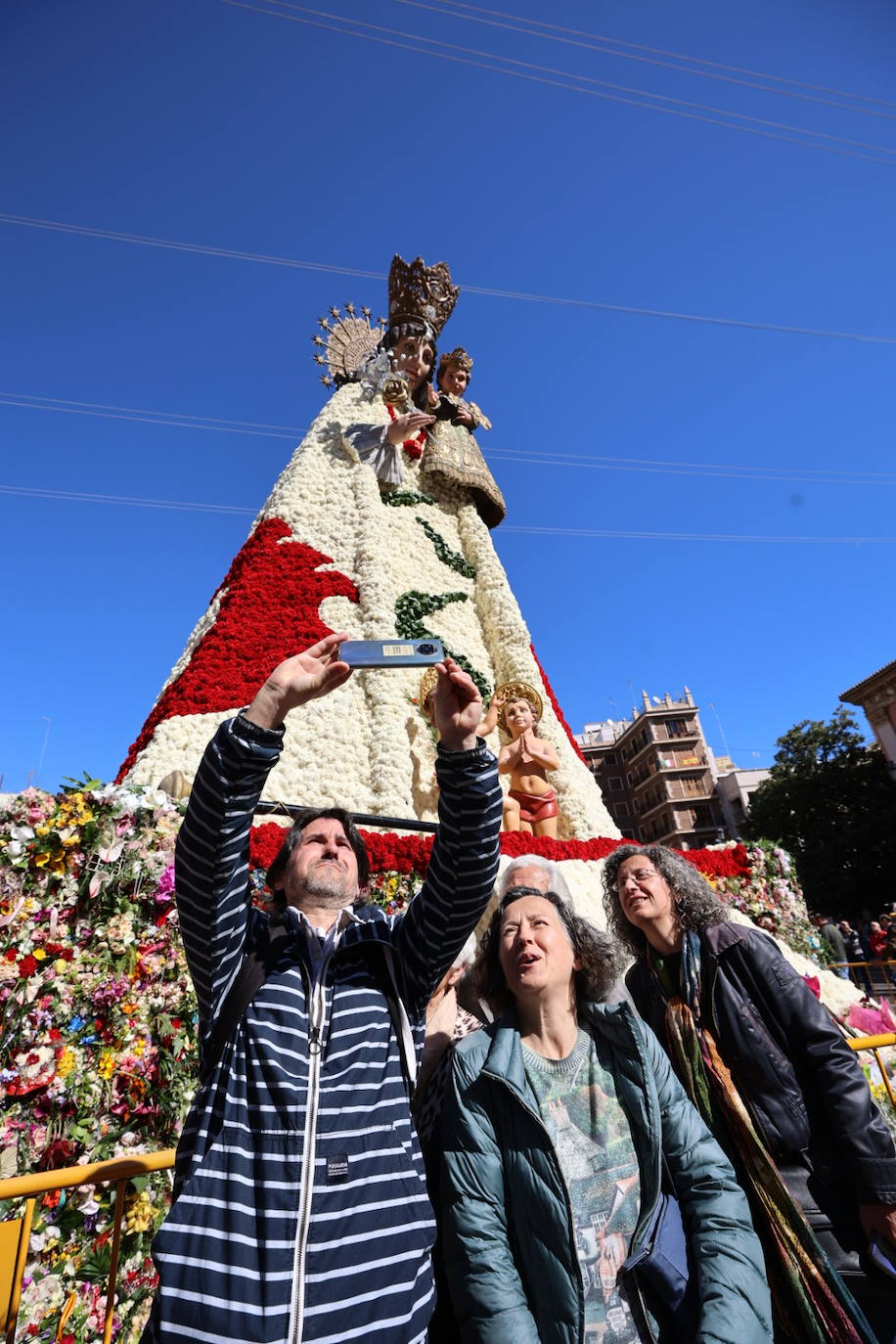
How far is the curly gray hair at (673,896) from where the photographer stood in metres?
2.18

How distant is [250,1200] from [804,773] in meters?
26.5

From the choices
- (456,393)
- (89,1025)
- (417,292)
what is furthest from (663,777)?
(89,1025)

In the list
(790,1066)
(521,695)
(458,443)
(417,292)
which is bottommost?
(790,1066)

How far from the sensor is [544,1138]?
4.99 feet

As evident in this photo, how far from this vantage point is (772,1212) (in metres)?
1.73

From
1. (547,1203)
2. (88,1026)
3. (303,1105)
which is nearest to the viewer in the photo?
(303,1105)

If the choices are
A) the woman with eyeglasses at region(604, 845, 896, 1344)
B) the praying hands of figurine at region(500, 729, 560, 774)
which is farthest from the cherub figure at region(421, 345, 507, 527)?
the woman with eyeglasses at region(604, 845, 896, 1344)

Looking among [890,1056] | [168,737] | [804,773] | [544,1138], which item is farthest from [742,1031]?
[804,773]

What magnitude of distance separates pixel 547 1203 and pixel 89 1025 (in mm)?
2957

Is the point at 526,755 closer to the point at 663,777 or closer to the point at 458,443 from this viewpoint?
the point at 458,443

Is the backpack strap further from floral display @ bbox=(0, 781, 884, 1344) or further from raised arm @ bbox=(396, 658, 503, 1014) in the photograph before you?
floral display @ bbox=(0, 781, 884, 1344)

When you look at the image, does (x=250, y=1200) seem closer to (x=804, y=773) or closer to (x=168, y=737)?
(x=168, y=737)

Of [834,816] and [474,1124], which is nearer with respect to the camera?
[474,1124]

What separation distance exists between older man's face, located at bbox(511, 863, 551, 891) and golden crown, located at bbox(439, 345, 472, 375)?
13254 mm
